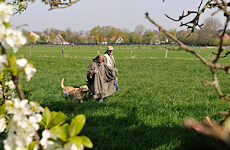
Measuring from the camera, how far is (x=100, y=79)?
6.30m

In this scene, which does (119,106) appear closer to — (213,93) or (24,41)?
(213,93)

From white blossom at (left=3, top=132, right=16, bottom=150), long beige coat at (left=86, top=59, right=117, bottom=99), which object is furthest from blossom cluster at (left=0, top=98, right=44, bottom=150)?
long beige coat at (left=86, top=59, right=117, bottom=99)

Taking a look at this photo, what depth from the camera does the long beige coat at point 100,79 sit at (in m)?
6.20

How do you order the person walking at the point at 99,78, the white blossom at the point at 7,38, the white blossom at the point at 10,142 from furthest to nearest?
the person walking at the point at 99,78 → the white blossom at the point at 10,142 → the white blossom at the point at 7,38

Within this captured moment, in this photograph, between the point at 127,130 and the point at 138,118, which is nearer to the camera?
the point at 127,130

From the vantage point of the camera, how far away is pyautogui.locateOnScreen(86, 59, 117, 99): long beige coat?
6.20m

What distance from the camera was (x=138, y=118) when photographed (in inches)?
184

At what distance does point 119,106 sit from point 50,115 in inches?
188

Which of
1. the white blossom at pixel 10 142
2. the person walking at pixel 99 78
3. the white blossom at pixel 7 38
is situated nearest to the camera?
the white blossom at pixel 7 38

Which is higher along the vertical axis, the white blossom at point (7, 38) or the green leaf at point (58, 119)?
the white blossom at point (7, 38)

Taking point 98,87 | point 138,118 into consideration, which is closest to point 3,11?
point 138,118

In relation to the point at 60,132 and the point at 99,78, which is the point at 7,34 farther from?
the point at 99,78

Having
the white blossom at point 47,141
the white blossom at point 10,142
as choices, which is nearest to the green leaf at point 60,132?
the white blossom at point 47,141

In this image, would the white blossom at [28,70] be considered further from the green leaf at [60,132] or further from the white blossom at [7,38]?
the green leaf at [60,132]
